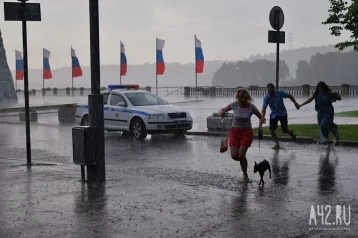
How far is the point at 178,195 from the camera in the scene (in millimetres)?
8742

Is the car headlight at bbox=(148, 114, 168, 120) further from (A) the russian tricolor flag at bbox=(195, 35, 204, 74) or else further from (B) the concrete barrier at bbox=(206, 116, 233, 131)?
(A) the russian tricolor flag at bbox=(195, 35, 204, 74)

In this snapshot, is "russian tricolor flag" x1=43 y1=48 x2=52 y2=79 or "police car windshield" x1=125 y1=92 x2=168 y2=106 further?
"russian tricolor flag" x1=43 y1=48 x2=52 y2=79

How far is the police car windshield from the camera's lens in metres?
19.3

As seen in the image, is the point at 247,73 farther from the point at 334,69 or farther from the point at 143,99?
the point at 143,99

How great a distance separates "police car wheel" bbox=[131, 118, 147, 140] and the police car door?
14.1 inches

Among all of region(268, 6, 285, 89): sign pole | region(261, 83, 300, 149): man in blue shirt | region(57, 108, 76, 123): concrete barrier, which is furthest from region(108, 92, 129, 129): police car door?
region(57, 108, 76, 123): concrete barrier

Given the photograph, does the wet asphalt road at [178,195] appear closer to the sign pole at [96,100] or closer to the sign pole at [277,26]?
the sign pole at [96,100]

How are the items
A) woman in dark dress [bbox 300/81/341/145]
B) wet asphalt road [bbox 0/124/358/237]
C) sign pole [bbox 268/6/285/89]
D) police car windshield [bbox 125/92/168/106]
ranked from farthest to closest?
police car windshield [bbox 125/92/168/106], sign pole [bbox 268/6/285/89], woman in dark dress [bbox 300/81/341/145], wet asphalt road [bbox 0/124/358/237]

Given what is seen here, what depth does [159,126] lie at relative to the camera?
1820 cm

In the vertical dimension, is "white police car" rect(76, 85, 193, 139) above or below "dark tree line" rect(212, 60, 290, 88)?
below

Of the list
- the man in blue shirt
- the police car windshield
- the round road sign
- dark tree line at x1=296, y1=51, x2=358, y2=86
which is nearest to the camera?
the man in blue shirt

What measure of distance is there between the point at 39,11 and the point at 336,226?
772 cm

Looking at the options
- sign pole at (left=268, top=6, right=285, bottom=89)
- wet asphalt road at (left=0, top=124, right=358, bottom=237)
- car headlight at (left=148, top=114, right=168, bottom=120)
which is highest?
sign pole at (left=268, top=6, right=285, bottom=89)

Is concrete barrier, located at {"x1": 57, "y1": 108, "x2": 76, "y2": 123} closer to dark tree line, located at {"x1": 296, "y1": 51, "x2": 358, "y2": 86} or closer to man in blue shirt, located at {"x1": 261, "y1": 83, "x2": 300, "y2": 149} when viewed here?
man in blue shirt, located at {"x1": 261, "y1": 83, "x2": 300, "y2": 149}
